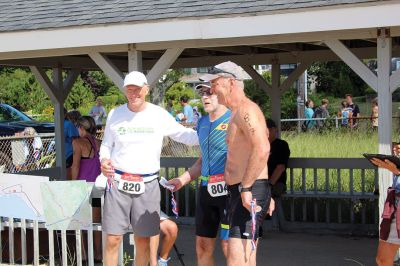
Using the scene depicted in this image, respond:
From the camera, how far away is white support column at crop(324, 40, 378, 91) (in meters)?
6.75

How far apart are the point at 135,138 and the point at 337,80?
35589 mm

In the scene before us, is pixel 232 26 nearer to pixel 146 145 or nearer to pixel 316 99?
pixel 146 145

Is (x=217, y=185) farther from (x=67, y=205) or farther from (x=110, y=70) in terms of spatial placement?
(x=110, y=70)

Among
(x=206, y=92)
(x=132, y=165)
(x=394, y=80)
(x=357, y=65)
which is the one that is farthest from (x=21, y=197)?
(x=394, y=80)

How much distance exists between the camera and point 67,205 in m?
7.21

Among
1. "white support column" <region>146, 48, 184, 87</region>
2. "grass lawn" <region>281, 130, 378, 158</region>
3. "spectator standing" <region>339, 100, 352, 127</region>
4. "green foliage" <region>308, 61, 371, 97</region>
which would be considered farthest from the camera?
"green foliage" <region>308, 61, 371, 97</region>

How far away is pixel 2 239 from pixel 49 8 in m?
2.64

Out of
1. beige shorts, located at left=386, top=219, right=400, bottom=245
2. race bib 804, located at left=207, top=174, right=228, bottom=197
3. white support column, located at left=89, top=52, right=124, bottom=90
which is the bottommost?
beige shorts, located at left=386, top=219, right=400, bottom=245

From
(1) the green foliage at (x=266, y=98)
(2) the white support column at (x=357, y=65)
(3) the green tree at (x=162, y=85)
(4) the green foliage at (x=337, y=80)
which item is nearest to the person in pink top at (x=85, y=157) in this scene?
(2) the white support column at (x=357, y=65)

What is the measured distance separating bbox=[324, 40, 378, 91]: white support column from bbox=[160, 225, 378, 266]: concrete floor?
2.21 m

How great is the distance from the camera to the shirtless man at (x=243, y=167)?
5.23m

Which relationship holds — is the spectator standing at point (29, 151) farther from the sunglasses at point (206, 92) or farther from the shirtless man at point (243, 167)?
the shirtless man at point (243, 167)

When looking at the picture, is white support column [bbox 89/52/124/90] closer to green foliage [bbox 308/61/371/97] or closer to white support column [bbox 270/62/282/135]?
white support column [bbox 270/62/282/135]

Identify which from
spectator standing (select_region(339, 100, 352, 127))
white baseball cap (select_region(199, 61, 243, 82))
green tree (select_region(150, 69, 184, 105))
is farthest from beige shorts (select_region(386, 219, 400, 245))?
green tree (select_region(150, 69, 184, 105))
